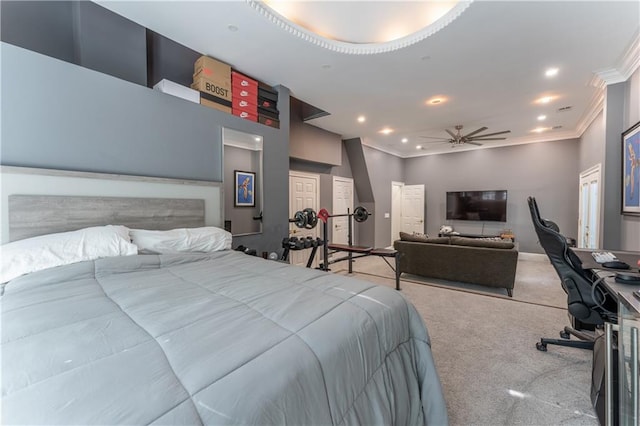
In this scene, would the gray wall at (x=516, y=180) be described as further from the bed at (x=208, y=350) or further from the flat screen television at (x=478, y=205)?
the bed at (x=208, y=350)

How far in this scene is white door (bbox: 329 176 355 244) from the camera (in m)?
6.62

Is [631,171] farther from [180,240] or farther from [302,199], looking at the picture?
[180,240]

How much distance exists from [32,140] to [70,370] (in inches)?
88.9

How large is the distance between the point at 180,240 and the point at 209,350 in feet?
5.78

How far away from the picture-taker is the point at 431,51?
2.93 m

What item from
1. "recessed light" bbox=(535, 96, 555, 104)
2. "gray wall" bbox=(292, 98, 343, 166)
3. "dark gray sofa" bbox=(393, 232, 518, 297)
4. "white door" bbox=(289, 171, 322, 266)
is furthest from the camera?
"white door" bbox=(289, 171, 322, 266)

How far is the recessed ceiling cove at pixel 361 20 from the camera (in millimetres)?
2420

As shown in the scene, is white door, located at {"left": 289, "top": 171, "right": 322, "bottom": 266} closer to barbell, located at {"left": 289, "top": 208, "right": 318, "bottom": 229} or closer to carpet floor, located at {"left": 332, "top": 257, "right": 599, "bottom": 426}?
barbell, located at {"left": 289, "top": 208, "right": 318, "bottom": 229}

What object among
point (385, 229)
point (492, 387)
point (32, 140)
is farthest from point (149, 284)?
point (385, 229)

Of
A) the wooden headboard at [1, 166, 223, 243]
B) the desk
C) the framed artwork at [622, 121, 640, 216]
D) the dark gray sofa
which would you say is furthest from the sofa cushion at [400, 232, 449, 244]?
the wooden headboard at [1, 166, 223, 243]

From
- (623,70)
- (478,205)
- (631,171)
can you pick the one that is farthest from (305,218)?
(478,205)

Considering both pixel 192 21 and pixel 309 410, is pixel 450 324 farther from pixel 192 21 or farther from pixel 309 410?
pixel 192 21

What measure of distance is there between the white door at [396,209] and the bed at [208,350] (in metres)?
6.78

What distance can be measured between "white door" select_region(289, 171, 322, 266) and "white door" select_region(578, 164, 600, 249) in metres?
5.06
